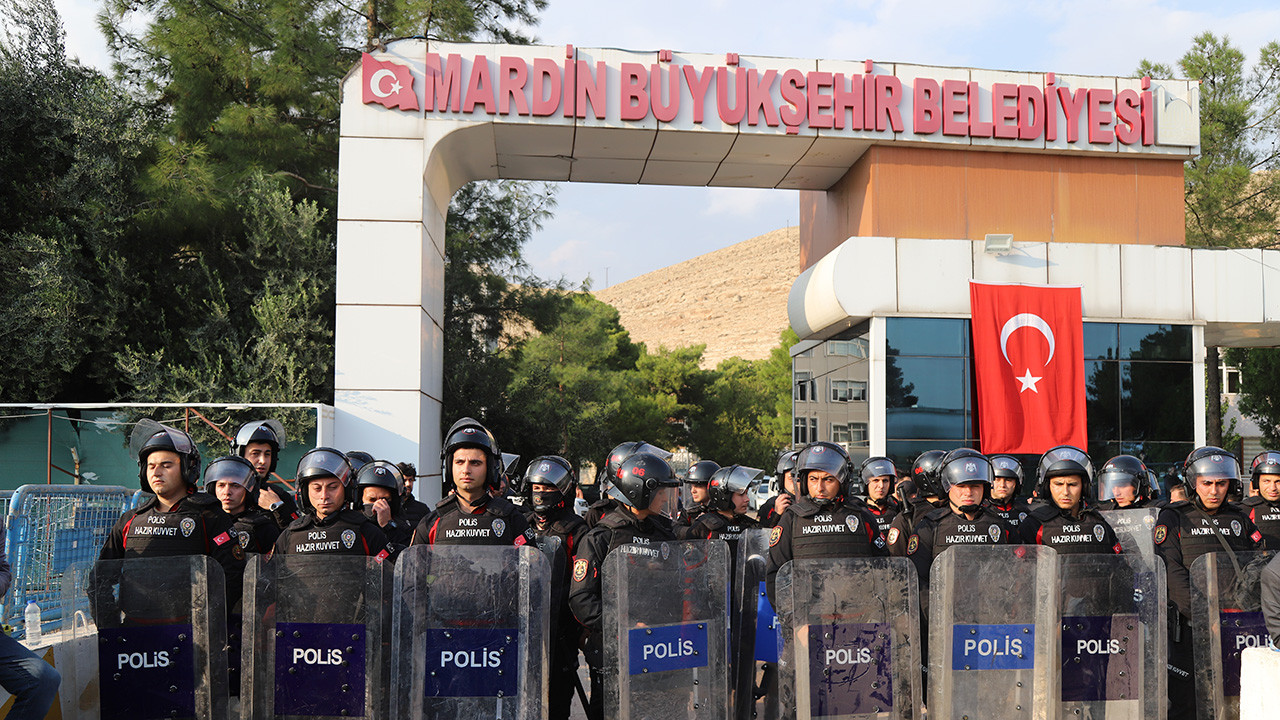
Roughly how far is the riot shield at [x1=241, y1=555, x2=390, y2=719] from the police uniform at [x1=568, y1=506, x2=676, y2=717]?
1.00 meters

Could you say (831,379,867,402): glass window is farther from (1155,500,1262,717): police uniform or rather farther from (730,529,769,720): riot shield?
(730,529,769,720): riot shield

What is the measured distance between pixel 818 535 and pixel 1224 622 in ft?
7.25

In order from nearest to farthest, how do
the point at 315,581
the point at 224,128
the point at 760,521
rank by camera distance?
the point at 315,581
the point at 760,521
the point at 224,128

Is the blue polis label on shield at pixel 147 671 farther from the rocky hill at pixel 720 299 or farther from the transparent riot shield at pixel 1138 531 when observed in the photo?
the rocky hill at pixel 720 299

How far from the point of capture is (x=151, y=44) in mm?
18781

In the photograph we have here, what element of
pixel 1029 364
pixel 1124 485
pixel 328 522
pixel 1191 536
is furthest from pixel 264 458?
pixel 1029 364

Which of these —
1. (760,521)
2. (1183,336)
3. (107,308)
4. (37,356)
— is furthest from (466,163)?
(1183,336)

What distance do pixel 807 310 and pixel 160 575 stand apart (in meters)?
14.6

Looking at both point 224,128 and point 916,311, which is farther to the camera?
point 224,128

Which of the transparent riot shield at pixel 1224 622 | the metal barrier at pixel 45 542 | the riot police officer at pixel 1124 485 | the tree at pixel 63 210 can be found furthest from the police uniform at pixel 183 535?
the tree at pixel 63 210

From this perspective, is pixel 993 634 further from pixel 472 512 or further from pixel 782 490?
pixel 782 490

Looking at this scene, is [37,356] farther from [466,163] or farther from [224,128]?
[466,163]

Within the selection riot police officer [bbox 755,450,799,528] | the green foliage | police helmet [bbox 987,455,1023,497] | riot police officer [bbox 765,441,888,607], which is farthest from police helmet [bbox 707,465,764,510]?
the green foliage

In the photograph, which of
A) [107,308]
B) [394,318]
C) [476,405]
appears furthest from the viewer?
[476,405]
